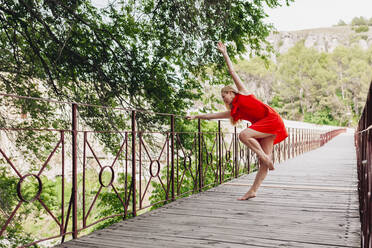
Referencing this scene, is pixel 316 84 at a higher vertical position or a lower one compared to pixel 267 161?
higher

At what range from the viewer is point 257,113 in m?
4.02

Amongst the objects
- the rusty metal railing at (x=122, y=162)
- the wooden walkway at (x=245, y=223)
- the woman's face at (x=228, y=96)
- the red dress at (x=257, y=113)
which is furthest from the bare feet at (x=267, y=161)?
the rusty metal railing at (x=122, y=162)

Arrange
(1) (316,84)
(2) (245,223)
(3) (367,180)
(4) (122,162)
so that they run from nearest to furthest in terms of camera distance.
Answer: (3) (367,180), (2) (245,223), (4) (122,162), (1) (316,84)

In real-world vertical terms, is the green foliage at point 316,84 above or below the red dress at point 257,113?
above

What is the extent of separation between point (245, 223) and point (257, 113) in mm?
1415

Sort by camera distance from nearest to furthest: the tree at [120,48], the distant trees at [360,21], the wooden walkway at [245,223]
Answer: the wooden walkway at [245,223], the tree at [120,48], the distant trees at [360,21]

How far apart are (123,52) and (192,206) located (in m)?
3.57

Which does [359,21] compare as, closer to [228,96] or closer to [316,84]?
[316,84]

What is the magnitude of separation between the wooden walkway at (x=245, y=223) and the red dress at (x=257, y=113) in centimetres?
94

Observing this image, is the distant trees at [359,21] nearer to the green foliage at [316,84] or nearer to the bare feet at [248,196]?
the green foliage at [316,84]

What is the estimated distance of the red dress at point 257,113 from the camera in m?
3.95

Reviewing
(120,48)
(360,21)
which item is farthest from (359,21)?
(120,48)

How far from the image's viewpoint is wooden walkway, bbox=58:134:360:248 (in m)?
2.62

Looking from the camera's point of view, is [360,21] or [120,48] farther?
[360,21]
